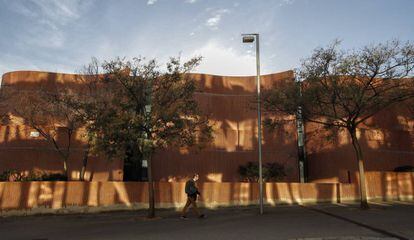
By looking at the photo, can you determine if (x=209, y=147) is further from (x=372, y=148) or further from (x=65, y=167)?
(x=372, y=148)

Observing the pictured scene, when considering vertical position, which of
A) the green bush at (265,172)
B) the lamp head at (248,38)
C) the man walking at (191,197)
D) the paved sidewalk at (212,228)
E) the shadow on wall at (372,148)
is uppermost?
the lamp head at (248,38)

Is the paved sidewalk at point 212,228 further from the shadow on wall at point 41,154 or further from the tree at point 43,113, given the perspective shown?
the shadow on wall at point 41,154

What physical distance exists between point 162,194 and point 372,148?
16.0m

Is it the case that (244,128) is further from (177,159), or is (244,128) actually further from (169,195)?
(169,195)

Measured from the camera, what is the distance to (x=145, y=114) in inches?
581

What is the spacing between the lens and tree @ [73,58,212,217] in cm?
1408

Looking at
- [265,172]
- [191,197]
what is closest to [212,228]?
[191,197]

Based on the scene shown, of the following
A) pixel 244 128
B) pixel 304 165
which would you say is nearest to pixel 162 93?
pixel 244 128

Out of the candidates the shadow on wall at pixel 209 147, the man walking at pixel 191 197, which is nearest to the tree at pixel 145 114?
the man walking at pixel 191 197

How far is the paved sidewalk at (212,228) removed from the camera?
9828 mm

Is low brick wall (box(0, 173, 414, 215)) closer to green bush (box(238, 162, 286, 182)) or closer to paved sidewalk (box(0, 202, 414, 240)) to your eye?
paved sidewalk (box(0, 202, 414, 240))

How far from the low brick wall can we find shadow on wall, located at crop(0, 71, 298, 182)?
5.57m

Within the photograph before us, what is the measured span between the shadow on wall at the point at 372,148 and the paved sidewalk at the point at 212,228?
11865 mm

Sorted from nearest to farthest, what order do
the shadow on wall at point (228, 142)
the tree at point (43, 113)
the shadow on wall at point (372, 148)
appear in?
the tree at point (43, 113), the shadow on wall at point (372, 148), the shadow on wall at point (228, 142)
